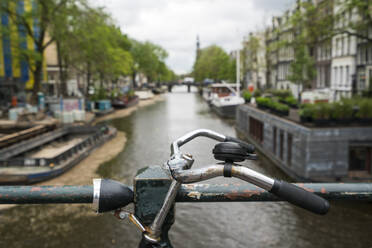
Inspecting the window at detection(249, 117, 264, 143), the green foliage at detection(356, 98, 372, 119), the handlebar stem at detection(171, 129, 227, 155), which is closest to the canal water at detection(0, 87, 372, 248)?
the green foliage at detection(356, 98, 372, 119)

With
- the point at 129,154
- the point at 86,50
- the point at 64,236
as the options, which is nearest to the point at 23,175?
the point at 64,236

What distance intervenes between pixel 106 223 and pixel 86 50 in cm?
3060

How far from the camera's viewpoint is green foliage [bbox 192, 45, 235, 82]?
90.0 metres

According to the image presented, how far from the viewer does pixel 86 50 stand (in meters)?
40.8

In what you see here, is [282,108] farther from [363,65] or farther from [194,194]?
[194,194]

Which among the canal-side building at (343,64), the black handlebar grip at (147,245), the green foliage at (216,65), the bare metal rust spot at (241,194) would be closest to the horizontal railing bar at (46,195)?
the black handlebar grip at (147,245)

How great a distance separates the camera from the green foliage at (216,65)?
90000 mm

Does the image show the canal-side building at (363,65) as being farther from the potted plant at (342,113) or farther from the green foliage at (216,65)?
the green foliage at (216,65)

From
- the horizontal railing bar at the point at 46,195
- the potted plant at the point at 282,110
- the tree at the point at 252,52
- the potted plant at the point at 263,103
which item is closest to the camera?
the horizontal railing bar at the point at 46,195

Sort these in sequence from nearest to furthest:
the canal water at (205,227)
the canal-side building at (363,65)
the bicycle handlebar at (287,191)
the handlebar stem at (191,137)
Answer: the bicycle handlebar at (287,191) < the handlebar stem at (191,137) < the canal water at (205,227) < the canal-side building at (363,65)

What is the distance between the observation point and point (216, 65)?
104m

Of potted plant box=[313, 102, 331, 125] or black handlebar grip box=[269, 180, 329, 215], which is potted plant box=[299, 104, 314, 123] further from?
black handlebar grip box=[269, 180, 329, 215]

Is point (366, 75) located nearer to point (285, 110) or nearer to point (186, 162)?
point (285, 110)

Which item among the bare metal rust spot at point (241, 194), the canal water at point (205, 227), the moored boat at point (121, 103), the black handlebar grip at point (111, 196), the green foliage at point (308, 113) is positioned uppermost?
the black handlebar grip at point (111, 196)
